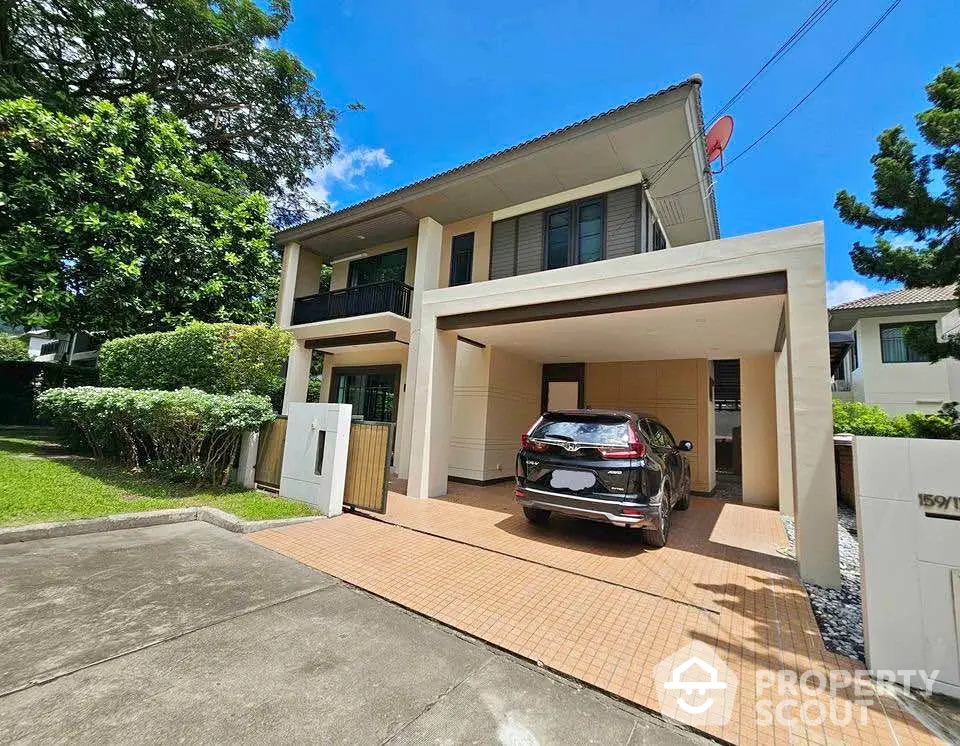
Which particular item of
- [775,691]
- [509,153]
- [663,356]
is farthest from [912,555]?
[509,153]

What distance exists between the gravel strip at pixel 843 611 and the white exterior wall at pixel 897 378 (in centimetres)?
1528

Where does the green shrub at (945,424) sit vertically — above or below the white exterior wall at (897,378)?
below

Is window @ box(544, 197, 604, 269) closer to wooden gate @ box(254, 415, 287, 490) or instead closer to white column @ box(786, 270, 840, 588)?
white column @ box(786, 270, 840, 588)

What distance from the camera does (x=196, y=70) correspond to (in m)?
14.7

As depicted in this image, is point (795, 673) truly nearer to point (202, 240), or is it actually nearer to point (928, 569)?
point (928, 569)

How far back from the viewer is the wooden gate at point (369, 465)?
20.5 ft

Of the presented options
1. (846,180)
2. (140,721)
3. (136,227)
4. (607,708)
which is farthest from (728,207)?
(136,227)

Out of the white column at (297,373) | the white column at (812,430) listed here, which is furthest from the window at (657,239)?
the white column at (297,373)

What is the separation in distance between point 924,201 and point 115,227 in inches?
618

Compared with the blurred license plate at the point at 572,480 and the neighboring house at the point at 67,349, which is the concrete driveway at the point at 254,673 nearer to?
the blurred license plate at the point at 572,480

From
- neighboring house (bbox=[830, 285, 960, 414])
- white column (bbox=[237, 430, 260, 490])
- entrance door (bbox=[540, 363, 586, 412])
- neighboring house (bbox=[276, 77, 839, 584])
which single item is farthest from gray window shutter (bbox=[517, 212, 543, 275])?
neighboring house (bbox=[830, 285, 960, 414])

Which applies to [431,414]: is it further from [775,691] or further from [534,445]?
[775,691]

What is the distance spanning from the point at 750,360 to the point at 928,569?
712 centimetres

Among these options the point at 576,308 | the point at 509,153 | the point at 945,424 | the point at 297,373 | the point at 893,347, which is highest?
the point at 509,153
